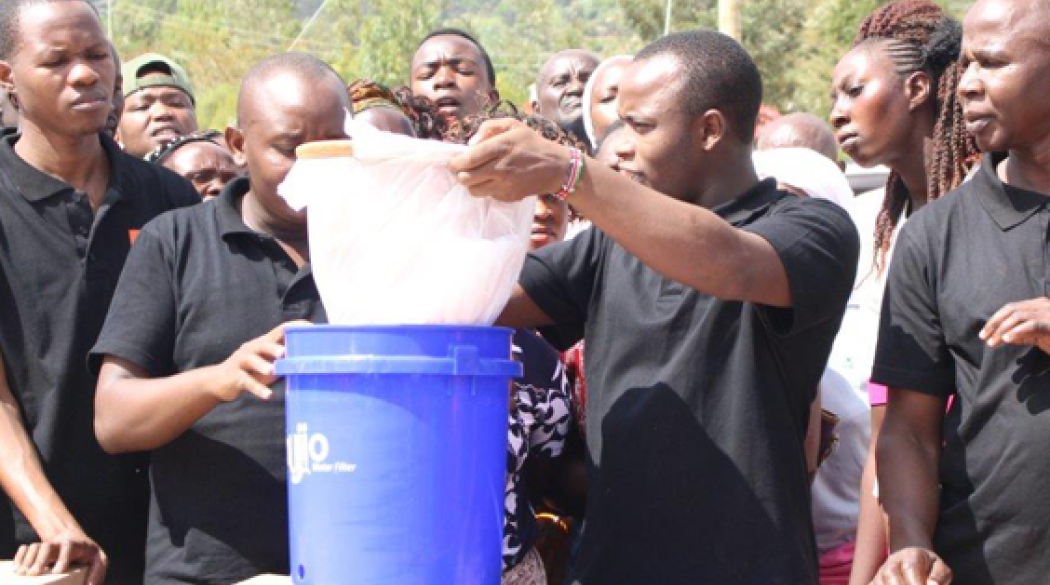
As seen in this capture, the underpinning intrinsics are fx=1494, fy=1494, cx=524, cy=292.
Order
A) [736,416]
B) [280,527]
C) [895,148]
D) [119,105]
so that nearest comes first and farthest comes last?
[736,416]
[280,527]
[895,148]
[119,105]

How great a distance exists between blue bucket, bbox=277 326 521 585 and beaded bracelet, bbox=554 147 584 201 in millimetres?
299

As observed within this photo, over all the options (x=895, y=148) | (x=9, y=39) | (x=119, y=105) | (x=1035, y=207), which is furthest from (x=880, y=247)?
(x=119, y=105)

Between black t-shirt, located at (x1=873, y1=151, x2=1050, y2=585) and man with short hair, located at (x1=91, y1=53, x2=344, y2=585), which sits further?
man with short hair, located at (x1=91, y1=53, x2=344, y2=585)

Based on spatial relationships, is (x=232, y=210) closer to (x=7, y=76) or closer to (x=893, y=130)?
(x=7, y=76)

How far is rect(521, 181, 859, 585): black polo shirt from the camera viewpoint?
10.2ft

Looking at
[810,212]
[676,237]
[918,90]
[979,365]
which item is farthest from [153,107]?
[979,365]

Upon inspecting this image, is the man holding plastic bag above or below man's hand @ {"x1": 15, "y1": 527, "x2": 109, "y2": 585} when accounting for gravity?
above

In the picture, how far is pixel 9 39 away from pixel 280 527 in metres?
1.63

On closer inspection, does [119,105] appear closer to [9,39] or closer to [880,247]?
[9,39]

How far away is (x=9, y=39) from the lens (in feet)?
13.4

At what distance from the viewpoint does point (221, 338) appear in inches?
133

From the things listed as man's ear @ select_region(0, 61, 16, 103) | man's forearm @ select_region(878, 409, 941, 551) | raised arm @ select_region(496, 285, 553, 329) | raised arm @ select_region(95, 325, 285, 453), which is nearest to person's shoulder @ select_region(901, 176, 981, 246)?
man's forearm @ select_region(878, 409, 941, 551)

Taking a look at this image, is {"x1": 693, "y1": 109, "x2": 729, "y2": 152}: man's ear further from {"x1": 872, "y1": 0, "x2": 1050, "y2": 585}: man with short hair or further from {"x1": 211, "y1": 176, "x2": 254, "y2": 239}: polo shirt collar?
{"x1": 211, "y1": 176, "x2": 254, "y2": 239}: polo shirt collar

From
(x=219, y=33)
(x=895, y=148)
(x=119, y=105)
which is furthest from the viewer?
(x=219, y=33)
